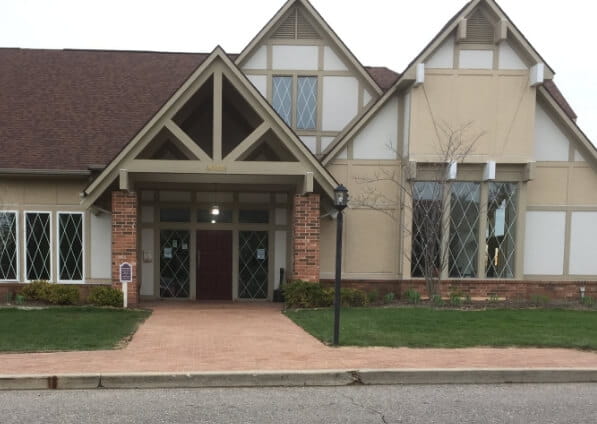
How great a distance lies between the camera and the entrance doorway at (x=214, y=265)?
43.3 feet

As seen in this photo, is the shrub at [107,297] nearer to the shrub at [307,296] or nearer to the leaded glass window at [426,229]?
the shrub at [307,296]

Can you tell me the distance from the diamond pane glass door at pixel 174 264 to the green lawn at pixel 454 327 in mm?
4271

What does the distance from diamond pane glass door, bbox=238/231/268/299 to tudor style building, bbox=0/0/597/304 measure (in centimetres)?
4

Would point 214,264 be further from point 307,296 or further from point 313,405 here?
point 313,405

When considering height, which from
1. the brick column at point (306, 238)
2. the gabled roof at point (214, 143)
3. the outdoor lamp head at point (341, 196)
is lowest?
the brick column at point (306, 238)

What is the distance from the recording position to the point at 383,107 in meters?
12.5

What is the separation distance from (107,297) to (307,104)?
304 inches

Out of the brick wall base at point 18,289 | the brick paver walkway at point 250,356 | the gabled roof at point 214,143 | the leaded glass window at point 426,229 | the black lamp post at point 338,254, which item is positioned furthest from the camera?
the brick wall base at point 18,289

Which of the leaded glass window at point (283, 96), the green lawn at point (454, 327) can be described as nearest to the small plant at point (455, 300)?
the green lawn at point (454, 327)

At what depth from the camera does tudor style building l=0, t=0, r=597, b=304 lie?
39.3ft

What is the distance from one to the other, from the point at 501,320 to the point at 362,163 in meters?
5.41

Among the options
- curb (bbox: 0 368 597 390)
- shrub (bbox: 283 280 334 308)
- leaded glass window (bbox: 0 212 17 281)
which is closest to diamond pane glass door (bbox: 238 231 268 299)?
shrub (bbox: 283 280 334 308)

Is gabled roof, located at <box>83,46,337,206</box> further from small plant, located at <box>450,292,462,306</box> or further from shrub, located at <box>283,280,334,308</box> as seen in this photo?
small plant, located at <box>450,292,462,306</box>

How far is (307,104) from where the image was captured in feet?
44.3
